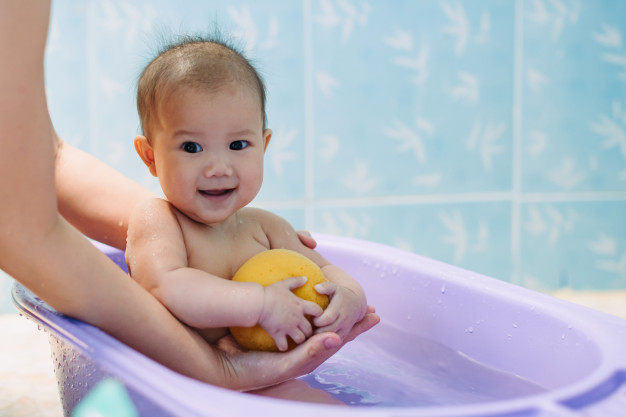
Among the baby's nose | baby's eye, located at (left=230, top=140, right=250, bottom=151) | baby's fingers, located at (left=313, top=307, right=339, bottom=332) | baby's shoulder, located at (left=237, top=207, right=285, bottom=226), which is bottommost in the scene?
baby's fingers, located at (left=313, top=307, right=339, bottom=332)

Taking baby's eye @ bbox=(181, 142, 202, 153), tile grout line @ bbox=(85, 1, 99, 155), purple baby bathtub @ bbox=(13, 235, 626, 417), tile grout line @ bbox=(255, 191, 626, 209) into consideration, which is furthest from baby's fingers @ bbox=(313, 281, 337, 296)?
tile grout line @ bbox=(85, 1, 99, 155)

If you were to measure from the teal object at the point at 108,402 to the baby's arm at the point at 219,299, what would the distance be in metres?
0.15

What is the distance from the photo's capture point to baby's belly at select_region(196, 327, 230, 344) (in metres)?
1.01

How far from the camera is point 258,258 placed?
1.04m

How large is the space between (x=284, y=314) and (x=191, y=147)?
0.91 feet

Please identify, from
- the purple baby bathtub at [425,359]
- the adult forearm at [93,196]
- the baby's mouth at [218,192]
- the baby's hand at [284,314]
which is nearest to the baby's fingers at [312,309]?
the baby's hand at [284,314]

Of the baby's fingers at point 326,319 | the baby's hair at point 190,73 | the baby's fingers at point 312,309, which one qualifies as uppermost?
the baby's hair at point 190,73

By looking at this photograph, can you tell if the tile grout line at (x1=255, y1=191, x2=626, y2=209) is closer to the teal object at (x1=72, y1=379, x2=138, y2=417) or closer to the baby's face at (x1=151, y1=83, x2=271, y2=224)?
the baby's face at (x1=151, y1=83, x2=271, y2=224)

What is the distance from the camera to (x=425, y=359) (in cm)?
124

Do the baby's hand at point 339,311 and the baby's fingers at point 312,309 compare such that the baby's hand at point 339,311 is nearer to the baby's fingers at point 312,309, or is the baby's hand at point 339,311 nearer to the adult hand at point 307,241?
the baby's fingers at point 312,309

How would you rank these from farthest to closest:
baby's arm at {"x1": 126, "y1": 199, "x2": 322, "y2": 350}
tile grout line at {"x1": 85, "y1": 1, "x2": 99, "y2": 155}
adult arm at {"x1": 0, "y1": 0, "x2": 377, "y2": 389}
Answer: tile grout line at {"x1": 85, "y1": 1, "x2": 99, "y2": 155}
baby's arm at {"x1": 126, "y1": 199, "x2": 322, "y2": 350}
adult arm at {"x1": 0, "y1": 0, "x2": 377, "y2": 389}

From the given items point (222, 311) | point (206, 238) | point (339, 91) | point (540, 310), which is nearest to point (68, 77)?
point (339, 91)

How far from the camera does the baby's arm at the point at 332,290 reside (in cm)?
100

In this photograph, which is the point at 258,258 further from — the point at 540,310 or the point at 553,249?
the point at 553,249
